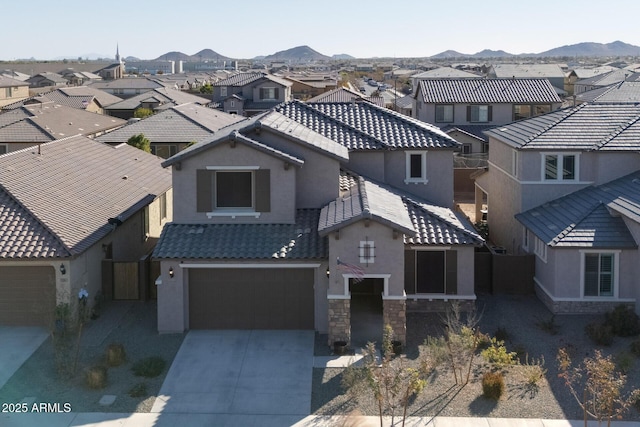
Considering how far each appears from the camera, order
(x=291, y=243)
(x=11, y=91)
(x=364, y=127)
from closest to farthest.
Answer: (x=291, y=243), (x=364, y=127), (x=11, y=91)

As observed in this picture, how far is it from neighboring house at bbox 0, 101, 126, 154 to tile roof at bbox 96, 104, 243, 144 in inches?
141

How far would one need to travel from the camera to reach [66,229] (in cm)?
2269

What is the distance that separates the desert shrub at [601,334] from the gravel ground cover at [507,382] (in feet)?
0.55

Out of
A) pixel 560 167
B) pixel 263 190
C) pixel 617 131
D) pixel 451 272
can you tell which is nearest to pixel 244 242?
pixel 263 190

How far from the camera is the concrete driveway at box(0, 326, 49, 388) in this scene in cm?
1912

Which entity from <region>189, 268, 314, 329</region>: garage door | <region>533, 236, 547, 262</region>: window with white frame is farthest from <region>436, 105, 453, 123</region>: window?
<region>189, 268, 314, 329</region>: garage door

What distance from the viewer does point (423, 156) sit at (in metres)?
28.0

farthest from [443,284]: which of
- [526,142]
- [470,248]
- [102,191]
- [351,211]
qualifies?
[102,191]

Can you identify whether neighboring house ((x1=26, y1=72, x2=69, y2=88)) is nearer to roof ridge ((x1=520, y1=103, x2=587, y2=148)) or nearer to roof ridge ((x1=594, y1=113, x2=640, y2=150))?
roof ridge ((x1=520, y1=103, x2=587, y2=148))

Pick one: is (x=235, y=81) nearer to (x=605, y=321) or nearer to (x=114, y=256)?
(x=114, y=256)

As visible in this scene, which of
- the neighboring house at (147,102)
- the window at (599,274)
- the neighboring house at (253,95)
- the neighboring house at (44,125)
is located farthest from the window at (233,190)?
the neighboring house at (253,95)

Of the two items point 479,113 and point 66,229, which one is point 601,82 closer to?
point 479,113

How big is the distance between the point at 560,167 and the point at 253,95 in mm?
56381

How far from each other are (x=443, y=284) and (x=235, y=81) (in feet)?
209
